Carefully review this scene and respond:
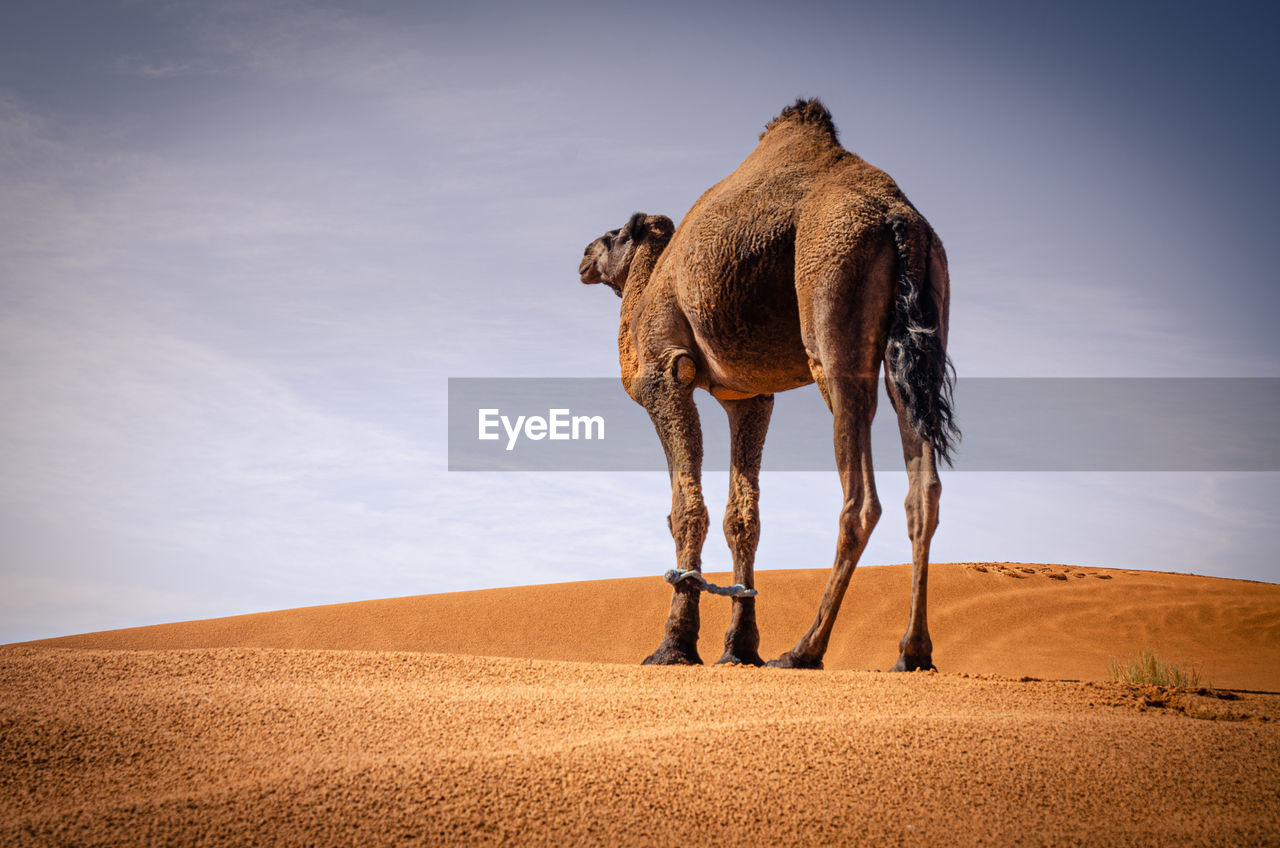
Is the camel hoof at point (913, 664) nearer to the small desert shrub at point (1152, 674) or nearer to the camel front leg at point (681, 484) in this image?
the small desert shrub at point (1152, 674)

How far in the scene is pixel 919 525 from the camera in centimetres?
661

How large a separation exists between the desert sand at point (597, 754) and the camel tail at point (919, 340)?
1720mm

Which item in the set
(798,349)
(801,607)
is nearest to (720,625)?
(801,607)

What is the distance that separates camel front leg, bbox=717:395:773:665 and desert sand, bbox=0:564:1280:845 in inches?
70.2

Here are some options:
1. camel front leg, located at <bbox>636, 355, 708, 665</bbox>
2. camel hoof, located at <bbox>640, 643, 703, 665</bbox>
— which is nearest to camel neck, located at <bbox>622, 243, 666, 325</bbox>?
camel front leg, located at <bbox>636, 355, 708, 665</bbox>

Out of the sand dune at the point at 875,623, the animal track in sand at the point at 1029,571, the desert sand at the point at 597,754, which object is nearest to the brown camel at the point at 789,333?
the desert sand at the point at 597,754

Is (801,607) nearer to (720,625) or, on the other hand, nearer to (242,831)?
(720,625)

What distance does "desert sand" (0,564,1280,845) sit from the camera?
10.5 feet

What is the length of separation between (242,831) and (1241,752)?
158 inches

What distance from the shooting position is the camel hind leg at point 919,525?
259 inches

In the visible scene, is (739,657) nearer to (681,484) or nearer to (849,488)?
(681,484)

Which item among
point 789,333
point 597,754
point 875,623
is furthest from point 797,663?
point 875,623

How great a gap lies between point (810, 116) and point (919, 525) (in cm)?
389

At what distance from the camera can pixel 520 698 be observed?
4785 millimetres
